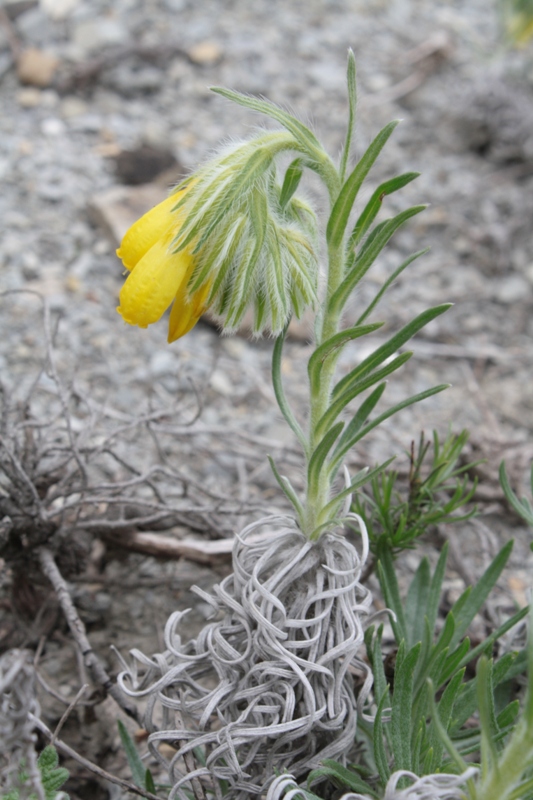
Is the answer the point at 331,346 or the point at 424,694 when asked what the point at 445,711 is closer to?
the point at 424,694

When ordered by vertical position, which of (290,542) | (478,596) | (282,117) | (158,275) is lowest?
(478,596)

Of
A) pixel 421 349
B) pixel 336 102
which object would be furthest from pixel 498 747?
pixel 336 102

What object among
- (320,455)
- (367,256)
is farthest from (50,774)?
(367,256)

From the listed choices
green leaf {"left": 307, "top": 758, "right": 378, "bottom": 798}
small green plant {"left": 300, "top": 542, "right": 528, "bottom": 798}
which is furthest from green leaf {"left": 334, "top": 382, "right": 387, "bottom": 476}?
green leaf {"left": 307, "top": 758, "right": 378, "bottom": 798}

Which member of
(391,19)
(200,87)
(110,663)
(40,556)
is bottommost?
(110,663)

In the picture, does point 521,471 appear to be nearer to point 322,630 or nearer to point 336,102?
point 322,630

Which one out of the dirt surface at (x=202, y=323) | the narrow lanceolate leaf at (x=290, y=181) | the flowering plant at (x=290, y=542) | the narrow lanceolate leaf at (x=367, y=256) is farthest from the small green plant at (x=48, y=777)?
the narrow lanceolate leaf at (x=290, y=181)

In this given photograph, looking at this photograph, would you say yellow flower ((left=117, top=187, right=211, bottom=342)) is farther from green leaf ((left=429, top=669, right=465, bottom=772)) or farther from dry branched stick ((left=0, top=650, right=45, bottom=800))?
green leaf ((left=429, top=669, right=465, bottom=772))
